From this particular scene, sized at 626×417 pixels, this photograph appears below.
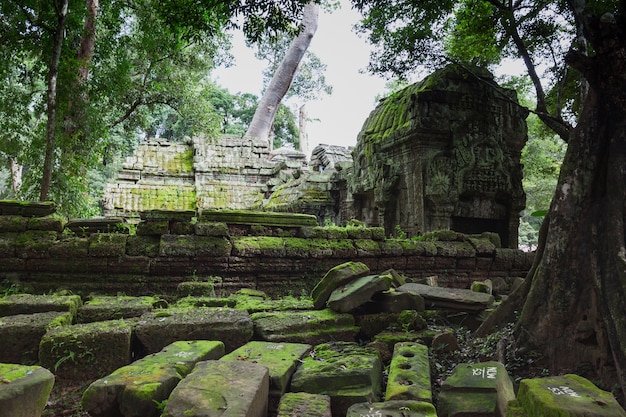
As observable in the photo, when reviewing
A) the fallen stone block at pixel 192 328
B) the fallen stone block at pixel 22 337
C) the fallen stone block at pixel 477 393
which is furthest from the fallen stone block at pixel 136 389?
the fallen stone block at pixel 477 393

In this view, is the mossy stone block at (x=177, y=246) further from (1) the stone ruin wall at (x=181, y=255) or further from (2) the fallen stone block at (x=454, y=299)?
(2) the fallen stone block at (x=454, y=299)

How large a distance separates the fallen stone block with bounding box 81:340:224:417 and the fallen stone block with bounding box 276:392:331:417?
65cm

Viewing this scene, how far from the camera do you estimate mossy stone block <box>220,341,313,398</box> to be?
8.54 ft

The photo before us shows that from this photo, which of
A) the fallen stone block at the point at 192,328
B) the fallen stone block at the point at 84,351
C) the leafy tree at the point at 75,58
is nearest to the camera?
the fallen stone block at the point at 84,351

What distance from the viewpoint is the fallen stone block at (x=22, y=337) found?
125 inches

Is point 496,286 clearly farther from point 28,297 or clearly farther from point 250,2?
point 28,297

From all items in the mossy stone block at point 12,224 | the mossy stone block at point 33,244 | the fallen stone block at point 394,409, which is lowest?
the fallen stone block at point 394,409

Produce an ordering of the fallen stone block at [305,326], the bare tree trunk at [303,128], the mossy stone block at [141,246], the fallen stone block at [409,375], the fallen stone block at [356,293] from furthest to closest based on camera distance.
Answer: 1. the bare tree trunk at [303,128]
2. the mossy stone block at [141,246]
3. the fallen stone block at [356,293]
4. the fallen stone block at [305,326]
5. the fallen stone block at [409,375]

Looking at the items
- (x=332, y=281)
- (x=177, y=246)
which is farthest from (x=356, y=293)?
(x=177, y=246)

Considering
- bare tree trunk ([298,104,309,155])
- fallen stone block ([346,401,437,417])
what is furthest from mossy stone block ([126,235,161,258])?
bare tree trunk ([298,104,309,155])

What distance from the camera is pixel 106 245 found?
5070mm

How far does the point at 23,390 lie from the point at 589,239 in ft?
12.8

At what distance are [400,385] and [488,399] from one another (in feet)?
1.66

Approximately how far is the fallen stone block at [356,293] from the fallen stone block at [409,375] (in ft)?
2.30
